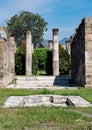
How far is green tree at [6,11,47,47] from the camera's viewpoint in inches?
3147

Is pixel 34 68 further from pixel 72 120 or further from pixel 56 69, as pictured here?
pixel 72 120

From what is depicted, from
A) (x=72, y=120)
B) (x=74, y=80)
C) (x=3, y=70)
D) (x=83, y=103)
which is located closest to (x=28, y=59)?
(x=74, y=80)

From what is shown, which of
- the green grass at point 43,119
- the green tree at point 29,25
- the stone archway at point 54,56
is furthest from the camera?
the green tree at point 29,25

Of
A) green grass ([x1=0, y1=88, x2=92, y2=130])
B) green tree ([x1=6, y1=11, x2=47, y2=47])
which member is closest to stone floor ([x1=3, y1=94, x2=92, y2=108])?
green grass ([x1=0, y1=88, x2=92, y2=130])

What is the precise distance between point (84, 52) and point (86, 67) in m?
0.70

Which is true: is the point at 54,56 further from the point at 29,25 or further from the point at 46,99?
the point at 29,25

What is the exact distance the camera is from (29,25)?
265 feet

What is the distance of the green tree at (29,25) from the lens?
262ft

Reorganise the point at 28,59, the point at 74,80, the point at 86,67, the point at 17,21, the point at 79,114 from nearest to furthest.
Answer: the point at 79,114
the point at 86,67
the point at 74,80
the point at 28,59
the point at 17,21

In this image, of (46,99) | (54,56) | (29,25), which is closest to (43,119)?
(46,99)

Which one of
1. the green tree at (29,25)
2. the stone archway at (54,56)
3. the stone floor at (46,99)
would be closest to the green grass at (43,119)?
the stone floor at (46,99)

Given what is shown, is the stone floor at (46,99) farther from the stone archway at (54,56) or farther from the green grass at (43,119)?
the stone archway at (54,56)

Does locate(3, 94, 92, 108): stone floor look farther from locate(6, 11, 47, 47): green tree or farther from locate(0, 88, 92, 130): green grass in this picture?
locate(6, 11, 47, 47): green tree

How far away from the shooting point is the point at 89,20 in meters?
18.6
